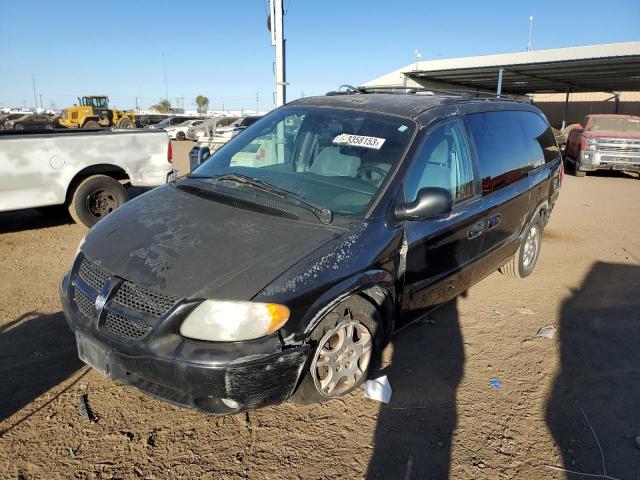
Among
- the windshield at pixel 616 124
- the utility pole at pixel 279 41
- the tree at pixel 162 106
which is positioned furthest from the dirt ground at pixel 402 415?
the tree at pixel 162 106

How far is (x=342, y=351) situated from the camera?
2.77 meters

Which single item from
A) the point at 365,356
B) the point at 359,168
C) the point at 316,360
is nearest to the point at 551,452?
the point at 365,356

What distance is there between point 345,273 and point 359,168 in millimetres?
916

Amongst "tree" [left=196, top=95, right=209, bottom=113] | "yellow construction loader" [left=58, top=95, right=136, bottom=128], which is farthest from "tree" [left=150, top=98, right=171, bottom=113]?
"yellow construction loader" [left=58, top=95, right=136, bottom=128]

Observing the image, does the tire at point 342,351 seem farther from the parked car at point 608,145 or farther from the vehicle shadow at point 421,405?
the parked car at point 608,145

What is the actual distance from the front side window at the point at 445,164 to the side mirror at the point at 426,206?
0.14m

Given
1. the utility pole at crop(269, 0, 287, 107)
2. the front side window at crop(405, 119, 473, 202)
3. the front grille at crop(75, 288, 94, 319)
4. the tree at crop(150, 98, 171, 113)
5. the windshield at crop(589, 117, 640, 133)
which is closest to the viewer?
the front grille at crop(75, 288, 94, 319)

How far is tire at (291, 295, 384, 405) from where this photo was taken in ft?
8.45

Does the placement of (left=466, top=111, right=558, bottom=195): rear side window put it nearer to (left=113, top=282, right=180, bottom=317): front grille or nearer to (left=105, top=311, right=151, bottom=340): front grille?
(left=113, top=282, right=180, bottom=317): front grille

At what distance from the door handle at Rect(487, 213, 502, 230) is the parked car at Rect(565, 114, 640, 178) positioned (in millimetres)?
11820

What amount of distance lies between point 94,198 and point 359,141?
4.73m

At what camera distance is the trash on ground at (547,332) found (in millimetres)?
3959

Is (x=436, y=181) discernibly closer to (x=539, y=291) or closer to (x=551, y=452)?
(x=551, y=452)

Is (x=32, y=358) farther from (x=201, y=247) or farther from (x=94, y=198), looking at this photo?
(x=94, y=198)
